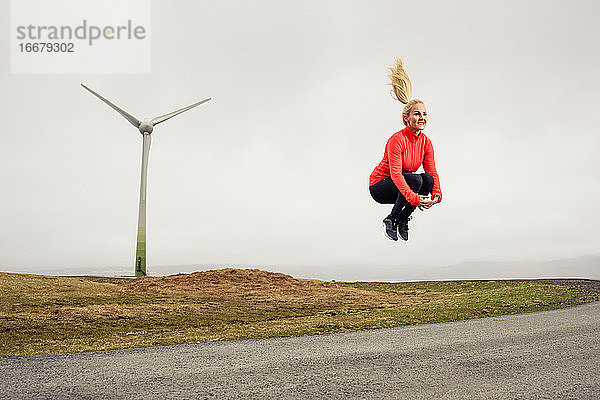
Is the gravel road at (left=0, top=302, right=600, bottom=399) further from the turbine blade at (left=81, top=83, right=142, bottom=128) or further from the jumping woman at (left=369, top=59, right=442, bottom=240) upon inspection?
the turbine blade at (left=81, top=83, right=142, bottom=128)

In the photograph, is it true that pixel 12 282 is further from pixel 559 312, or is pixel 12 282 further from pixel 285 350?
pixel 559 312

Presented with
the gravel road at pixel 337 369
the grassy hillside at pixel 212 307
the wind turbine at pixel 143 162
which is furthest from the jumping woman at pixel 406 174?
the wind turbine at pixel 143 162

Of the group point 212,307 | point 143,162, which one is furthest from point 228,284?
point 143,162

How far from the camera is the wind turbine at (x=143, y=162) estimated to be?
3897cm

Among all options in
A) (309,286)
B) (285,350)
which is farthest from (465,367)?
(309,286)

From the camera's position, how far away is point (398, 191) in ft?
21.1

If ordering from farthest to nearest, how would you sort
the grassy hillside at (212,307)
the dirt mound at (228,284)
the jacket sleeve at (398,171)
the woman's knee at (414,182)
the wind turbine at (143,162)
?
the wind turbine at (143,162) < the dirt mound at (228,284) < the grassy hillside at (212,307) < the woman's knee at (414,182) < the jacket sleeve at (398,171)

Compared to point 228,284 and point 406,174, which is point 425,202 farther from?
point 228,284

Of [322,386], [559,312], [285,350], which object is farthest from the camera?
[559,312]

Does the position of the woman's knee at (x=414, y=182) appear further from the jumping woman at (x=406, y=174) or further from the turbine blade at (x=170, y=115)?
the turbine blade at (x=170, y=115)

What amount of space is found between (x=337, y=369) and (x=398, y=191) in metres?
7.58

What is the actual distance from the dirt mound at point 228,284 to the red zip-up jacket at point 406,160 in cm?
2843

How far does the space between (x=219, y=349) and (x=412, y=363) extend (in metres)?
6.23

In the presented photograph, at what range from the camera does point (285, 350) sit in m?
14.9
